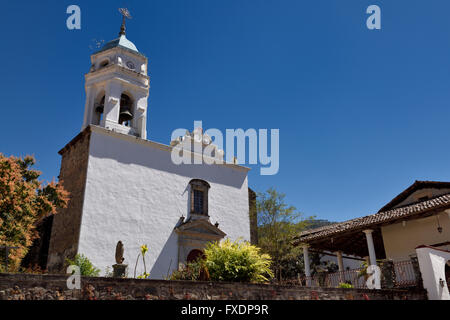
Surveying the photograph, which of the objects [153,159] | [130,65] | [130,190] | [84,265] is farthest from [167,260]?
[130,65]

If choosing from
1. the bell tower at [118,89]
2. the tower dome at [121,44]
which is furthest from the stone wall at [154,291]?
the tower dome at [121,44]

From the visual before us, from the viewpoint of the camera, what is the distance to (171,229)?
16.9 m

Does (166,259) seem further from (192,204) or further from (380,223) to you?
(380,223)

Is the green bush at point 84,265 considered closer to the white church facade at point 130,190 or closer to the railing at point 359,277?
the white church facade at point 130,190

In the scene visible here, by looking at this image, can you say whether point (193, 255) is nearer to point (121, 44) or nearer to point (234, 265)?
point (234, 265)

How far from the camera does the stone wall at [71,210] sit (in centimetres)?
1466

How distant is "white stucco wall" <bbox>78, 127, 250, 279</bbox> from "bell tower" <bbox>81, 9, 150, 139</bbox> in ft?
4.10

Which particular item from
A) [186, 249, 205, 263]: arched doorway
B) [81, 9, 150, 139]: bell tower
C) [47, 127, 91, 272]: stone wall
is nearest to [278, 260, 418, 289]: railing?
[186, 249, 205, 263]: arched doorway

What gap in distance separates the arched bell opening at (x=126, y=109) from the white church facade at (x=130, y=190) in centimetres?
5

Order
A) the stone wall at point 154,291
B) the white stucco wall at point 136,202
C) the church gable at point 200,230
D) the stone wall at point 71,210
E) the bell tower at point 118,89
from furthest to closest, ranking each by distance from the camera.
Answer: the bell tower at point 118,89 < the church gable at point 200,230 < the white stucco wall at point 136,202 < the stone wall at point 71,210 < the stone wall at point 154,291

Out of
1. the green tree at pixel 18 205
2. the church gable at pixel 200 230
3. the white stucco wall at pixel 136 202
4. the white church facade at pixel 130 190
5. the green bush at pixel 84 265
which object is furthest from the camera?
the church gable at pixel 200 230

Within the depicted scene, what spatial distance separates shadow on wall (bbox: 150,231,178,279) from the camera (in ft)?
51.7

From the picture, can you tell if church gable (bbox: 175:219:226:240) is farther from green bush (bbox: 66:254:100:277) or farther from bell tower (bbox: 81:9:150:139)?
bell tower (bbox: 81:9:150:139)
